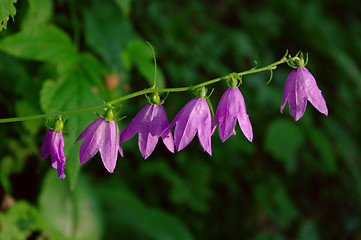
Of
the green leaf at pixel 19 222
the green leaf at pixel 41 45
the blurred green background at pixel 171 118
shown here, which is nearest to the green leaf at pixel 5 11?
the blurred green background at pixel 171 118

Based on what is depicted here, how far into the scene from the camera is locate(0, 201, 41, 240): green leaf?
2.31 m

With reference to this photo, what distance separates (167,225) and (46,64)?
5.13ft

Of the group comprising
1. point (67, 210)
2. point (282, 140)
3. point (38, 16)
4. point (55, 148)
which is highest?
point (282, 140)

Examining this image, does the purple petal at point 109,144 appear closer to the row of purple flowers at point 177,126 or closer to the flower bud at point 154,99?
the row of purple flowers at point 177,126

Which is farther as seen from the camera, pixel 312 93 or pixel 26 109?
pixel 26 109

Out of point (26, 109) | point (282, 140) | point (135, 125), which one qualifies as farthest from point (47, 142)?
point (282, 140)

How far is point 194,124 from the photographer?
1.38m

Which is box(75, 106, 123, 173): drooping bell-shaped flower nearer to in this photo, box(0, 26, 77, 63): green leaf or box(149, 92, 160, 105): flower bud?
box(149, 92, 160, 105): flower bud

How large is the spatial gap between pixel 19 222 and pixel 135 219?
0.96 m

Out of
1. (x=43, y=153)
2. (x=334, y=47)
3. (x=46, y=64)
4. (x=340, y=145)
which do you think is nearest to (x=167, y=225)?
(x=46, y=64)

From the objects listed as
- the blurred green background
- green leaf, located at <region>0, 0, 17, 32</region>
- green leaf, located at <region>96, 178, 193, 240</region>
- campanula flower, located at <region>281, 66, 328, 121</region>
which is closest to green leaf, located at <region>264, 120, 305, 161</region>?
the blurred green background

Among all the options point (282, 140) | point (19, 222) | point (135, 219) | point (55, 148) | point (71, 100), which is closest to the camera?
point (55, 148)

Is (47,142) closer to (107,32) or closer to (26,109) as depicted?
(26,109)

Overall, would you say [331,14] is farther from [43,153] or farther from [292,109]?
[43,153]
